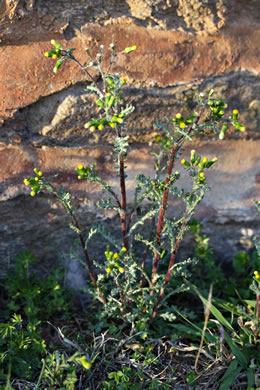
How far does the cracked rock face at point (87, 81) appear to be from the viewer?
81.5 inches

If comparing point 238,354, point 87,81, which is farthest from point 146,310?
point 87,81

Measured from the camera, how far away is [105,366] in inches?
83.3

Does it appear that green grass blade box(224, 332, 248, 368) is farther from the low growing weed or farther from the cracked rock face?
the cracked rock face

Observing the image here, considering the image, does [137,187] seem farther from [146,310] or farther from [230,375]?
[230,375]

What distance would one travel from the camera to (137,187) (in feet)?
7.05

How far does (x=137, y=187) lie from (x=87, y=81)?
60cm

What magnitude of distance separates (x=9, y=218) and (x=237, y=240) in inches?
56.4

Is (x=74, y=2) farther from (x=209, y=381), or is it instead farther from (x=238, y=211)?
(x=209, y=381)

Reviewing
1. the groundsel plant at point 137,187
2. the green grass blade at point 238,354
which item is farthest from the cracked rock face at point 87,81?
the green grass blade at point 238,354

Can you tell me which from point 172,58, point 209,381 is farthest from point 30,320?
point 172,58

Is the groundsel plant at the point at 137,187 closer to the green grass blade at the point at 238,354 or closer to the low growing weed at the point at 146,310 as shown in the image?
the low growing weed at the point at 146,310

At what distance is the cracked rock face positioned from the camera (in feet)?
6.79

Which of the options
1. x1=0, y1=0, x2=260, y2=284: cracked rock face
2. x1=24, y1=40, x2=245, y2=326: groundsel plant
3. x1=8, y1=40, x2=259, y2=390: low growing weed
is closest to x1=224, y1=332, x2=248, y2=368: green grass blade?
x1=8, y1=40, x2=259, y2=390: low growing weed

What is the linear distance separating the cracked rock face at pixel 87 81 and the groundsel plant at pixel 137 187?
0.09 metres
